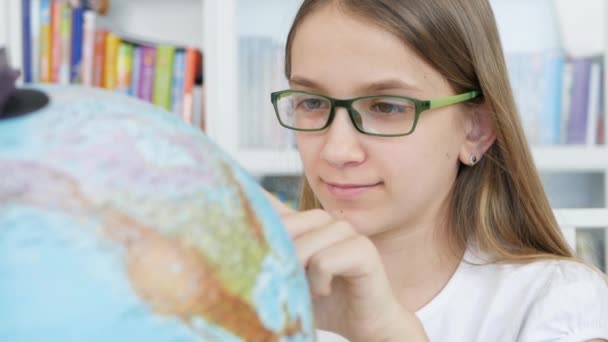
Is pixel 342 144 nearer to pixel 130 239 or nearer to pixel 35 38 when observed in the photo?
pixel 130 239

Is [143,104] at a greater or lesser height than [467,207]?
greater

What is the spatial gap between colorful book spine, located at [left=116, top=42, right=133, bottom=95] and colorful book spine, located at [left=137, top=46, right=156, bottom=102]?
0.04m

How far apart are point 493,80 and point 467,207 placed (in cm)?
23

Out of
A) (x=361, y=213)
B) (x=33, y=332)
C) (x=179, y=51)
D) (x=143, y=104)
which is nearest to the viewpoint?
(x=33, y=332)

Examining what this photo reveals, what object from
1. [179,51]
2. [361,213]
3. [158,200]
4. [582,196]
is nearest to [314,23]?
[361,213]

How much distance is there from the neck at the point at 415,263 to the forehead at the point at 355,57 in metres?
0.29

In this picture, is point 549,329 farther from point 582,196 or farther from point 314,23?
point 582,196

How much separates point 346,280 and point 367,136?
1.25 feet

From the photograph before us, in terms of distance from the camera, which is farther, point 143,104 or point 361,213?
point 361,213

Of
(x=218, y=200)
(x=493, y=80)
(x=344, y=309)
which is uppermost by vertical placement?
(x=493, y=80)

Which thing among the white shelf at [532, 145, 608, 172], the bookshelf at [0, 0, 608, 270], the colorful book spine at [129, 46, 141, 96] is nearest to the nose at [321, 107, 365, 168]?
the bookshelf at [0, 0, 608, 270]

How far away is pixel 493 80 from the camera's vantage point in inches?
47.8

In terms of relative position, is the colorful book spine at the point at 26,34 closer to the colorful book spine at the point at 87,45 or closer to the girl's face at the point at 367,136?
the colorful book spine at the point at 87,45

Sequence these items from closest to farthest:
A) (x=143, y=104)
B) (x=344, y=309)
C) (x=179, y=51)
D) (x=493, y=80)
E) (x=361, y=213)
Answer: (x=143, y=104), (x=344, y=309), (x=361, y=213), (x=493, y=80), (x=179, y=51)
